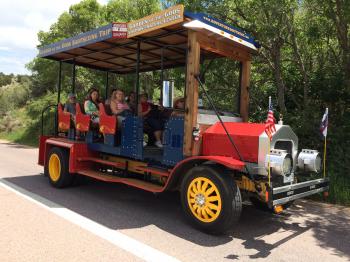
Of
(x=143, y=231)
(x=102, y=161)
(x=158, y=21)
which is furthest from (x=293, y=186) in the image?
(x=102, y=161)

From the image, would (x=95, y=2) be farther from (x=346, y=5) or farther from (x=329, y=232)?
(x=329, y=232)

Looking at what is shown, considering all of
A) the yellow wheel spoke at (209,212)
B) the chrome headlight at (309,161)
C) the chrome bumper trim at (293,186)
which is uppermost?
the chrome headlight at (309,161)

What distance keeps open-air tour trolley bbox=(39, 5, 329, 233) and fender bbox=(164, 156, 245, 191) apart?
0.01 meters

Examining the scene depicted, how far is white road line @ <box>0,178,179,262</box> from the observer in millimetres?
3922

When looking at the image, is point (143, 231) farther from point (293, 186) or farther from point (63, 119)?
point (63, 119)

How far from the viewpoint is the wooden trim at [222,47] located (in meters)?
5.35

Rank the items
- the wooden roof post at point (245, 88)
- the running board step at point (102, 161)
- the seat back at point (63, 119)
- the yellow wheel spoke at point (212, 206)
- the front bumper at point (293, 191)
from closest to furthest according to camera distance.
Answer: the front bumper at point (293, 191)
the yellow wheel spoke at point (212, 206)
the wooden roof post at point (245, 88)
the running board step at point (102, 161)
the seat back at point (63, 119)

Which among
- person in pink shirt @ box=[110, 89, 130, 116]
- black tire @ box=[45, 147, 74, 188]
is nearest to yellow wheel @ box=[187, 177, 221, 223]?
person in pink shirt @ box=[110, 89, 130, 116]

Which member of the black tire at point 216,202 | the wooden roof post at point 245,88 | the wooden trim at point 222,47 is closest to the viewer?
the black tire at point 216,202

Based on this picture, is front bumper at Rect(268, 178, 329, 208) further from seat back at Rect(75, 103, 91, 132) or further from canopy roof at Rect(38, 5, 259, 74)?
seat back at Rect(75, 103, 91, 132)

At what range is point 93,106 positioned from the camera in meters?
7.61

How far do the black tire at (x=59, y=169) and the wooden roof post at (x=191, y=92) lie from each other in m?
3.14

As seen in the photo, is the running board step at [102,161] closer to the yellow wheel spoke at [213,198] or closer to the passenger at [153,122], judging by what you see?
the passenger at [153,122]

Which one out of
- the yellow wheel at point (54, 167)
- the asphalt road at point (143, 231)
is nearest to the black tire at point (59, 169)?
the yellow wheel at point (54, 167)
